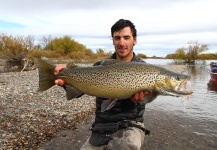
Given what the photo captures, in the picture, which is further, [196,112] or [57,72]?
[196,112]

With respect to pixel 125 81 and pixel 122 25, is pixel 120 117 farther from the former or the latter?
pixel 122 25

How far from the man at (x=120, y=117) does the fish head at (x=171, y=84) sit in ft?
1.65

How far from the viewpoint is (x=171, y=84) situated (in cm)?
351

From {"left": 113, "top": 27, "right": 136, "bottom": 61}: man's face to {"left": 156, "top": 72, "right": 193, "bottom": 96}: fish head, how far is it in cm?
87

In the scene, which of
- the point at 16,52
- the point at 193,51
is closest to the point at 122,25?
the point at 16,52

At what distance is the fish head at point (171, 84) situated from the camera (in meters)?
3.48

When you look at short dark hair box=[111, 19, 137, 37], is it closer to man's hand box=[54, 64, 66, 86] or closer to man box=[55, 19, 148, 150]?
man box=[55, 19, 148, 150]

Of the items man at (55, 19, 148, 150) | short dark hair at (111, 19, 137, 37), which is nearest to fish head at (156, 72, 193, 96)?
man at (55, 19, 148, 150)

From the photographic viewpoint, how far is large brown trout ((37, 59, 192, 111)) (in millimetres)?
3438

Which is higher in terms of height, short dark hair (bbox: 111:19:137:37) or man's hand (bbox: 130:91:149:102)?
short dark hair (bbox: 111:19:137:37)

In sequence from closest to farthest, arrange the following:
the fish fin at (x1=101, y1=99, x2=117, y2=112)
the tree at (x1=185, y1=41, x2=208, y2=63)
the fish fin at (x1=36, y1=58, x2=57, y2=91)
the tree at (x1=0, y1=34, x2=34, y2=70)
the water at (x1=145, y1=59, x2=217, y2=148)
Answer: the fish fin at (x1=101, y1=99, x2=117, y2=112)
the fish fin at (x1=36, y1=58, x2=57, y2=91)
the water at (x1=145, y1=59, x2=217, y2=148)
the tree at (x1=0, y1=34, x2=34, y2=70)
the tree at (x1=185, y1=41, x2=208, y2=63)

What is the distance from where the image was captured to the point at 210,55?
86.9 meters

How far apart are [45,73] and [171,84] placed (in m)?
1.96

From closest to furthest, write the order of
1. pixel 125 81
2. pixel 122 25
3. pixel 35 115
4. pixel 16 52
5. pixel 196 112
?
pixel 125 81, pixel 122 25, pixel 35 115, pixel 196 112, pixel 16 52
